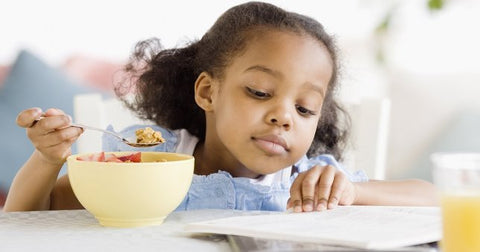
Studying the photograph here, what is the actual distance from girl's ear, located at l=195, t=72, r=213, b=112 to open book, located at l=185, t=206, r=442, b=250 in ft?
1.76

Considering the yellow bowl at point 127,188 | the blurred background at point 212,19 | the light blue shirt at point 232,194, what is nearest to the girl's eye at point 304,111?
the light blue shirt at point 232,194

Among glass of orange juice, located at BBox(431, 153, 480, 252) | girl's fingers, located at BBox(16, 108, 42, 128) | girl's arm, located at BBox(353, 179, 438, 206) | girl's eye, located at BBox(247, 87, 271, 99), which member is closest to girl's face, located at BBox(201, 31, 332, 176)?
girl's eye, located at BBox(247, 87, 271, 99)

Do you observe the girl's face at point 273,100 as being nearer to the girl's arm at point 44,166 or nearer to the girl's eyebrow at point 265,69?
the girl's eyebrow at point 265,69

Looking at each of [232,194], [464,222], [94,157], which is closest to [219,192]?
[232,194]

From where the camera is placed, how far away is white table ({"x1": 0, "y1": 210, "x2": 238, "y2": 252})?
817 millimetres

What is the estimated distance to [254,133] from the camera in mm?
1295

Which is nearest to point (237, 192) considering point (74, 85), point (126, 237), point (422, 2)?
point (126, 237)

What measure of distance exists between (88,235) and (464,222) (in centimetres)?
45

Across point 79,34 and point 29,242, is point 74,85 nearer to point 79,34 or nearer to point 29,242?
point 79,34

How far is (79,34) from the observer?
3.25m

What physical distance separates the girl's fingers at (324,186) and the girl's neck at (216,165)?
344 millimetres

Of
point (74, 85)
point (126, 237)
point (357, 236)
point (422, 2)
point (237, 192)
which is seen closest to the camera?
point (357, 236)

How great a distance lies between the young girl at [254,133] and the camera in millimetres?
1133

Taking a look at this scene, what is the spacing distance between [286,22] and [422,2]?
1962 millimetres
